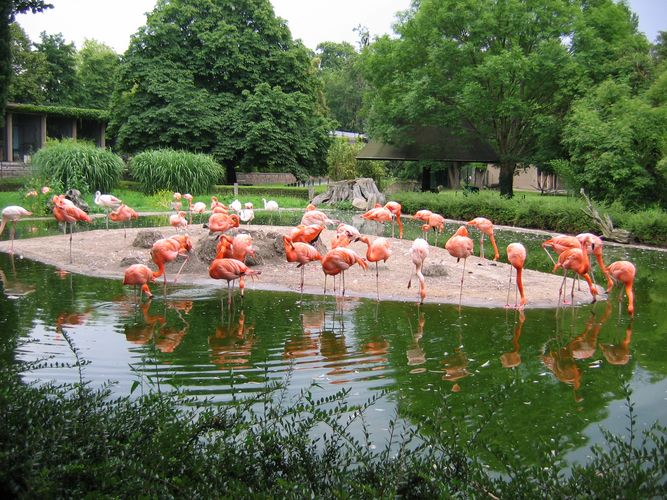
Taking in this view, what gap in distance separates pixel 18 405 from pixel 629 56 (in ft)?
82.1

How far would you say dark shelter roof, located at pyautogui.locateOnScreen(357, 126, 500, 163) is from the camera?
27750mm

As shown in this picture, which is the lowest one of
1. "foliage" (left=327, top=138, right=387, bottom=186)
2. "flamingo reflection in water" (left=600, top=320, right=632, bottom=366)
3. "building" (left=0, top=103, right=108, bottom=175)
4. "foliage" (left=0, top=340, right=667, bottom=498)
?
"flamingo reflection in water" (left=600, top=320, right=632, bottom=366)

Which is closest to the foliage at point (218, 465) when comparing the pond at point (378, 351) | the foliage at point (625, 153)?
the pond at point (378, 351)

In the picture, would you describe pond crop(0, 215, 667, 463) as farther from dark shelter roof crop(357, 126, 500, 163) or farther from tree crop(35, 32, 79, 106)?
tree crop(35, 32, 79, 106)

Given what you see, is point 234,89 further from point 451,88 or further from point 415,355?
point 415,355

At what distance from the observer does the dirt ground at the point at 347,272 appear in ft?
28.1

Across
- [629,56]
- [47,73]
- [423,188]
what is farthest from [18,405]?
[47,73]

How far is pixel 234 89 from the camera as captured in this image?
98.9 ft

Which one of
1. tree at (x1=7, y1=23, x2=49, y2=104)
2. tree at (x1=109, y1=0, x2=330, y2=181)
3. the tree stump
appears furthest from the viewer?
tree at (x1=7, y1=23, x2=49, y2=104)

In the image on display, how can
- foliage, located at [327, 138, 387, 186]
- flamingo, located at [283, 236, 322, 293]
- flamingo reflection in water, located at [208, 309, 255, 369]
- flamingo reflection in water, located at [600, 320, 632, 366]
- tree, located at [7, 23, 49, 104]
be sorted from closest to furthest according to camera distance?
flamingo reflection in water, located at [208, 309, 255, 369] < flamingo reflection in water, located at [600, 320, 632, 366] < flamingo, located at [283, 236, 322, 293] < foliage, located at [327, 138, 387, 186] < tree, located at [7, 23, 49, 104]

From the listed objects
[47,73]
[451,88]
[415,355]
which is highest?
[47,73]

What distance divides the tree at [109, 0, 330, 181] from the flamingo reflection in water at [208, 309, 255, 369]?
872 inches

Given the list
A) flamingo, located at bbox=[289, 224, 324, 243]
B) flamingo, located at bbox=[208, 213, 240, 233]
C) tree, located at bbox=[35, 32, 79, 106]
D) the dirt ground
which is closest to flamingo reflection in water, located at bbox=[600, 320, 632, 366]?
the dirt ground

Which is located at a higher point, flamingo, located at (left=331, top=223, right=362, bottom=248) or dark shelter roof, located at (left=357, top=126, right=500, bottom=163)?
dark shelter roof, located at (left=357, top=126, right=500, bottom=163)
